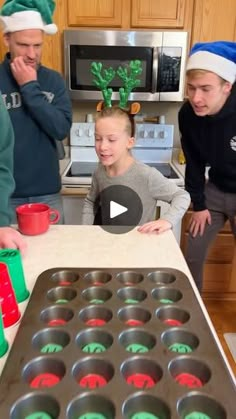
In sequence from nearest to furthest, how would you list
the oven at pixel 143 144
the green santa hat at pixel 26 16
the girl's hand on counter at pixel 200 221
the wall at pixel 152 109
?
the green santa hat at pixel 26 16
the girl's hand on counter at pixel 200 221
the oven at pixel 143 144
the wall at pixel 152 109

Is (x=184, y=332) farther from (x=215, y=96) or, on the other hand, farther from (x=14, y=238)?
(x=215, y=96)

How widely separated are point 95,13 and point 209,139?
0.97 m

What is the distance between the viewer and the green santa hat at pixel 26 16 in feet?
5.05

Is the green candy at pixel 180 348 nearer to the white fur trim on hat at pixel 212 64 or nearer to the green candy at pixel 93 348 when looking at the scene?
the green candy at pixel 93 348

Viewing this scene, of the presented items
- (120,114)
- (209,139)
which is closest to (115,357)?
(120,114)

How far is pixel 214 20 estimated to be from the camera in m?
2.12

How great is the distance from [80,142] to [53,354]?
1973 mm

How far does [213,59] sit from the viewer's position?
4.86 feet

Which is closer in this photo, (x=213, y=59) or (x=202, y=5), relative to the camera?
(x=213, y=59)

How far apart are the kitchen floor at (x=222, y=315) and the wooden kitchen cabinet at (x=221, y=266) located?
0.04 m

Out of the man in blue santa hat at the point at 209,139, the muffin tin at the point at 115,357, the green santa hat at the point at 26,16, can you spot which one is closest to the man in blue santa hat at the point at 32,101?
the green santa hat at the point at 26,16

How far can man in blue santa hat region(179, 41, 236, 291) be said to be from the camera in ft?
4.89

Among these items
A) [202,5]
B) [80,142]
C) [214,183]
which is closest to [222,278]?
[214,183]

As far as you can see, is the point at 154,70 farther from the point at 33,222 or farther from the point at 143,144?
the point at 33,222
